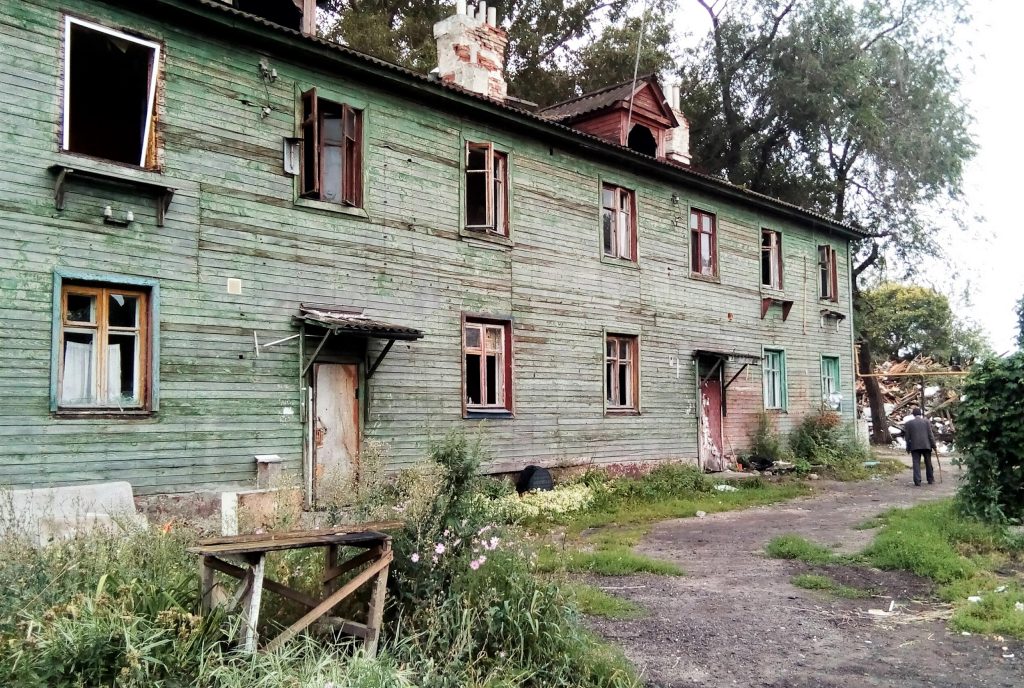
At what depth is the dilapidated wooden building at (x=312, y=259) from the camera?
30.7 feet

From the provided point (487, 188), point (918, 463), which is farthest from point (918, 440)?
point (487, 188)

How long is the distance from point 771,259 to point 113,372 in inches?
678

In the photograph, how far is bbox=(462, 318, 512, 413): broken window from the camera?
46.6 ft

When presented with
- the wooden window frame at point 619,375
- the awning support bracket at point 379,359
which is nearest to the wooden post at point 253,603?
the awning support bracket at point 379,359

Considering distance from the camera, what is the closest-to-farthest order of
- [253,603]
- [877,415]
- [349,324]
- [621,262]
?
[253,603]
[349,324]
[621,262]
[877,415]

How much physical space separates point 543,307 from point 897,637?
9.47 metres

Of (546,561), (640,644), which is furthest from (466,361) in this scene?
(640,644)

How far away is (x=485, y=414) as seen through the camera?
14.2m

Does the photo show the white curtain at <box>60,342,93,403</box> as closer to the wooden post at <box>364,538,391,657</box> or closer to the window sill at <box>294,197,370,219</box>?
the window sill at <box>294,197,370,219</box>

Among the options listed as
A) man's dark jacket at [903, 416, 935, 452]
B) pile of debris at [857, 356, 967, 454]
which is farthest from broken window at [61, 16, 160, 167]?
pile of debris at [857, 356, 967, 454]

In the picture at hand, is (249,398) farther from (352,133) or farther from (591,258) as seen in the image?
(591,258)

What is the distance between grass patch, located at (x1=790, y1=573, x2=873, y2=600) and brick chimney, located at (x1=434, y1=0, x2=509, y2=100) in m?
11.1

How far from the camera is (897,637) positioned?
6.97 metres

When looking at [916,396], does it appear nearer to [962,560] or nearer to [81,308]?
[962,560]
